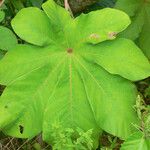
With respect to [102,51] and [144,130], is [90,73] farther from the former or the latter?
[144,130]

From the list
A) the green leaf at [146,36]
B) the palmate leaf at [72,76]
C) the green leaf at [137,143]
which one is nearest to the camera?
the green leaf at [137,143]

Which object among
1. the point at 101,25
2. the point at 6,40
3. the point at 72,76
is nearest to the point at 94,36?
the point at 101,25

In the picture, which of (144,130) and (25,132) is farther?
(25,132)

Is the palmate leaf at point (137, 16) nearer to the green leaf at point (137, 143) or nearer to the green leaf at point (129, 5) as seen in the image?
the green leaf at point (129, 5)

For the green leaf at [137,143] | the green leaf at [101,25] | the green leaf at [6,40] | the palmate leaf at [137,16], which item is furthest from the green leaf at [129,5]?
the green leaf at [137,143]

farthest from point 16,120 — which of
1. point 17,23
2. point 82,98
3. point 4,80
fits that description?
point 17,23

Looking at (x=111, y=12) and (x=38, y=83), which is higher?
(x=111, y=12)
